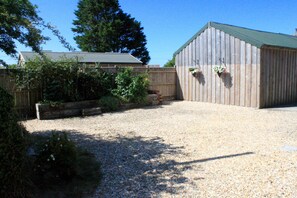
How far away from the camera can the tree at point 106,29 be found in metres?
25.6

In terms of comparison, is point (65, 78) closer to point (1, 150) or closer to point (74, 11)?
point (1, 150)

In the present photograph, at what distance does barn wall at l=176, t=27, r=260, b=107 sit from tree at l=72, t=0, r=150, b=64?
14953 millimetres

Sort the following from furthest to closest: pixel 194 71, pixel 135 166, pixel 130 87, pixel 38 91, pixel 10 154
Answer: pixel 194 71 → pixel 130 87 → pixel 38 91 → pixel 135 166 → pixel 10 154

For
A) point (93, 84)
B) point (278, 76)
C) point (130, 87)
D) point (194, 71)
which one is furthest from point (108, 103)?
point (278, 76)

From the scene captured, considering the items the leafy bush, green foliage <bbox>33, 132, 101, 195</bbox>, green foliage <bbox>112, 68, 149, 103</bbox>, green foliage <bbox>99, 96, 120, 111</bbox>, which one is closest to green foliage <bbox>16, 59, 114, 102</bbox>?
the leafy bush

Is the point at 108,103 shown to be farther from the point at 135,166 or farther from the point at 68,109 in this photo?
the point at 135,166

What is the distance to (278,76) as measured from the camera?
9.84m

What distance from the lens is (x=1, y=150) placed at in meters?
2.25

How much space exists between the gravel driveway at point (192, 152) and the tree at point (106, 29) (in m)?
19.0

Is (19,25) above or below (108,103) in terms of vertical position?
above

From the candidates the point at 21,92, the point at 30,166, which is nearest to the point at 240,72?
the point at 21,92

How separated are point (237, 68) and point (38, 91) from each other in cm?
730

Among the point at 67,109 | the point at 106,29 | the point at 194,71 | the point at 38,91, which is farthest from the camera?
the point at 106,29

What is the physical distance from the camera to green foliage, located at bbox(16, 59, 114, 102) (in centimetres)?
828
